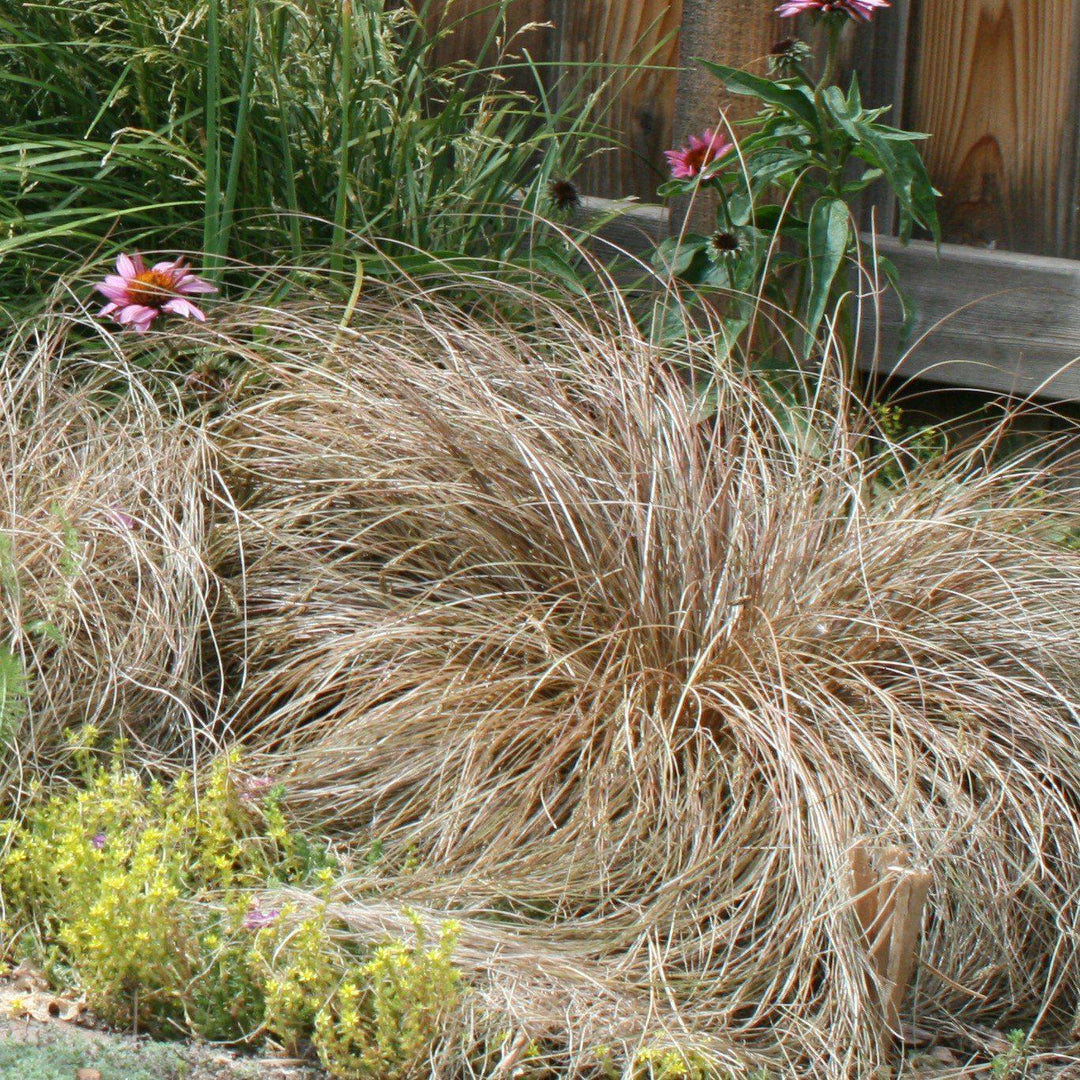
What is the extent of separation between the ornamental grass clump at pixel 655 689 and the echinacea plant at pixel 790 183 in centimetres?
22

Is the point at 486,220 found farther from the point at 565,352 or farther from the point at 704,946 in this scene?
the point at 704,946

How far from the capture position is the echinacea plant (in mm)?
2990

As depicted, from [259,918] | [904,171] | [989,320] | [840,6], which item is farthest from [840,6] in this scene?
[259,918]

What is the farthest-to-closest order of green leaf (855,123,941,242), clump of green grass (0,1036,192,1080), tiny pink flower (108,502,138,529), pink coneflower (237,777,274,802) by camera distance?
green leaf (855,123,941,242)
tiny pink flower (108,502,138,529)
pink coneflower (237,777,274,802)
clump of green grass (0,1036,192,1080)

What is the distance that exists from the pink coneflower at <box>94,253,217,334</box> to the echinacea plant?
980 mm

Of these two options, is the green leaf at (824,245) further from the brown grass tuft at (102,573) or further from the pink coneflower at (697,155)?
the brown grass tuft at (102,573)

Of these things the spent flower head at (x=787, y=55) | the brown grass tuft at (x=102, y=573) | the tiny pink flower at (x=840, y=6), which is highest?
the tiny pink flower at (x=840, y=6)

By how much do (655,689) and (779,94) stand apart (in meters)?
1.32

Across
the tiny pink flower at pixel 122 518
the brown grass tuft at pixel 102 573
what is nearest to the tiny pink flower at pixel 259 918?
the brown grass tuft at pixel 102 573

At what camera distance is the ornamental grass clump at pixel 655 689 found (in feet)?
6.76

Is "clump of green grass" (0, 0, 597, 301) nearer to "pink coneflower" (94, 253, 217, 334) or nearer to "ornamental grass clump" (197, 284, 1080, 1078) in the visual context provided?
"pink coneflower" (94, 253, 217, 334)

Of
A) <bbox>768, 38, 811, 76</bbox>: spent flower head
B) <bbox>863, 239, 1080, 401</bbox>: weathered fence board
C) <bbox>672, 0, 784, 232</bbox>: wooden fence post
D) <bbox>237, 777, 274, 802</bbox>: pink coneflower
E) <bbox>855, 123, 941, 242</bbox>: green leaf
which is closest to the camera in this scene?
<bbox>237, 777, 274, 802</bbox>: pink coneflower

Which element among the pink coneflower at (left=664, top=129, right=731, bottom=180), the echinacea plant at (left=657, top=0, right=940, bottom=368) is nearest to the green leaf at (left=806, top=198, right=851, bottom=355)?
the echinacea plant at (left=657, top=0, right=940, bottom=368)

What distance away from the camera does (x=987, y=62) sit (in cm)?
354
